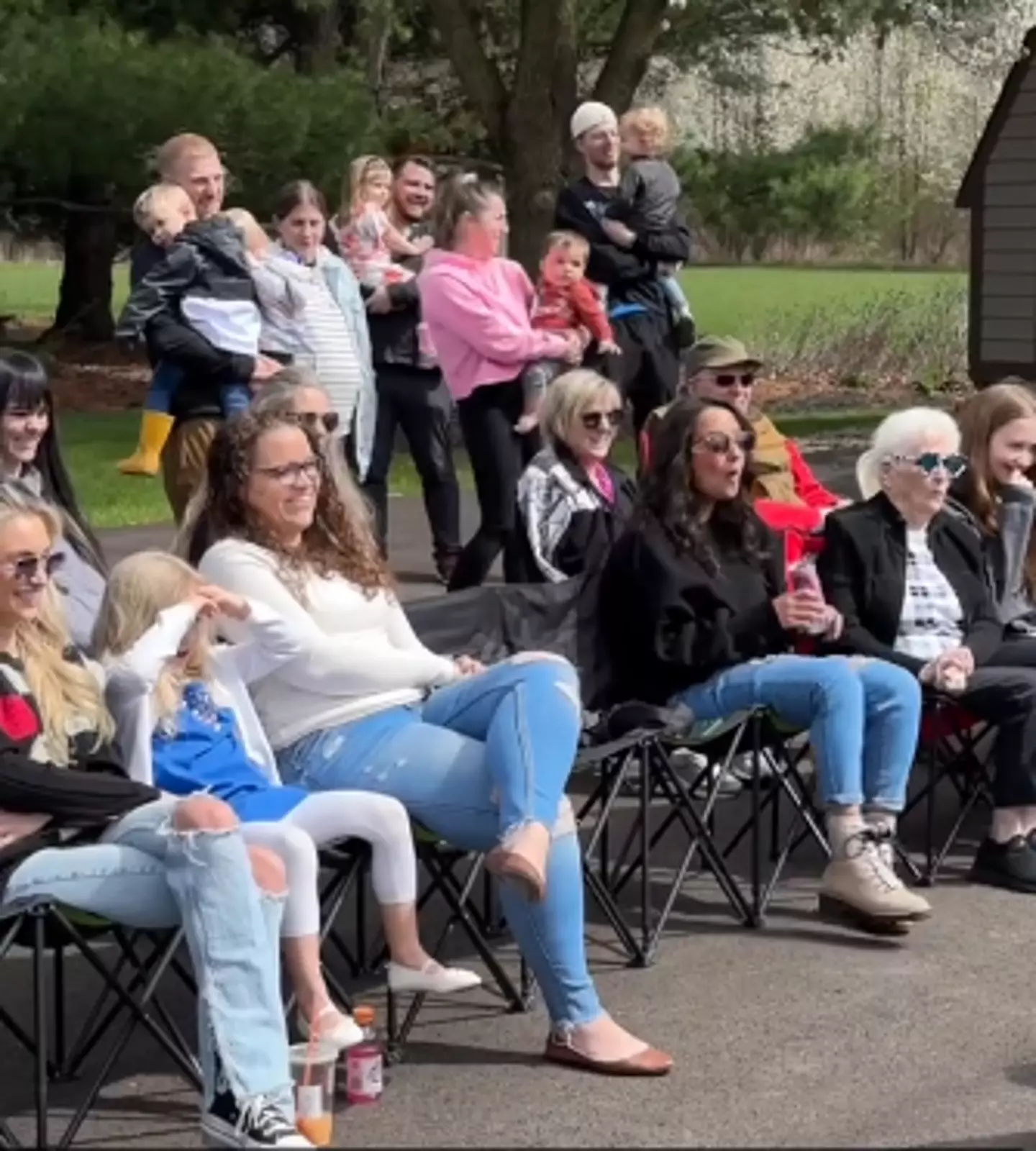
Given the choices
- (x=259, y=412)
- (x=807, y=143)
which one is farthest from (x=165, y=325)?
(x=807, y=143)

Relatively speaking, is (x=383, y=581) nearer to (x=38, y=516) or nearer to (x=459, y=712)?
(x=459, y=712)

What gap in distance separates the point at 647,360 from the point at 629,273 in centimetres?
40

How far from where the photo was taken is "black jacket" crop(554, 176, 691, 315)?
→ 11.0m

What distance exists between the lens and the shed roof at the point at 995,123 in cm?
2177

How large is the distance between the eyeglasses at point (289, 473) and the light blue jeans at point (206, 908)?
103 cm

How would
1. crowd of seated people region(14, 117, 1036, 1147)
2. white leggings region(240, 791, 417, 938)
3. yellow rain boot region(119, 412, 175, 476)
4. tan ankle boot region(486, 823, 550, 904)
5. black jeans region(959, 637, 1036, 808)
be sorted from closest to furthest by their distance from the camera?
crowd of seated people region(14, 117, 1036, 1147)
tan ankle boot region(486, 823, 550, 904)
white leggings region(240, 791, 417, 938)
black jeans region(959, 637, 1036, 808)
yellow rain boot region(119, 412, 175, 476)

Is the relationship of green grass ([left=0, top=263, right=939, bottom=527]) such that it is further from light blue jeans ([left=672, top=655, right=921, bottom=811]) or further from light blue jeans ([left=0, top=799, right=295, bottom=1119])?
light blue jeans ([left=0, top=799, right=295, bottom=1119])

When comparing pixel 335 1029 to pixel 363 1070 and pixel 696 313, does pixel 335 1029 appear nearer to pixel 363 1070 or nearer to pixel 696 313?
pixel 363 1070

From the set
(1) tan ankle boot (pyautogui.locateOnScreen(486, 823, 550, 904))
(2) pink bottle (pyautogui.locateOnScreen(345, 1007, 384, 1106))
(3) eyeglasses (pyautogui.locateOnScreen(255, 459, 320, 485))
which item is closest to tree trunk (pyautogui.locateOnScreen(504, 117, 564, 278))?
(3) eyeglasses (pyautogui.locateOnScreen(255, 459, 320, 485))

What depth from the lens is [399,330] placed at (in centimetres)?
1015

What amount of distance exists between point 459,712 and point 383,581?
16.2 inches

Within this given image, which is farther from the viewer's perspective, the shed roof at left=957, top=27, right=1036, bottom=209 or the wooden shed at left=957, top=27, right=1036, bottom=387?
the wooden shed at left=957, top=27, right=1036, bottom=387

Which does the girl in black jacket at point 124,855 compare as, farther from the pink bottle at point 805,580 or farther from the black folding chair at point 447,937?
the pink bottle at point 805,580

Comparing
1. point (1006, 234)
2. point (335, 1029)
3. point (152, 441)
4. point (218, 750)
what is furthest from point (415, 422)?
point (1006, 234)
